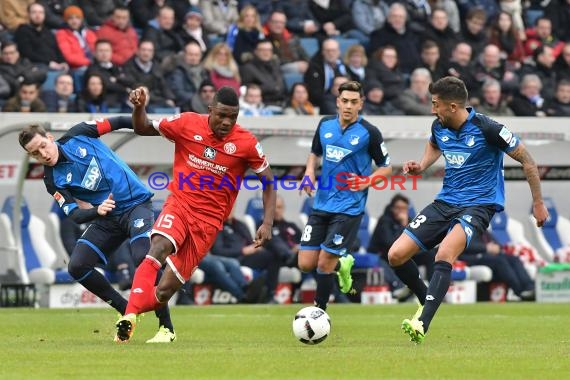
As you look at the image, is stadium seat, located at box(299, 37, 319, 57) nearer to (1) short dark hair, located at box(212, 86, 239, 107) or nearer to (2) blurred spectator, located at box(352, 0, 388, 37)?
(2) blurred spectator, located at box(352, 0, 388, 37)

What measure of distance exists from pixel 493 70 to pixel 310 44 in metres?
3.39

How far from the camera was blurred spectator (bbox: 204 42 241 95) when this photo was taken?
2180 centimetres

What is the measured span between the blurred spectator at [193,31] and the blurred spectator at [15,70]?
3035 millimetres

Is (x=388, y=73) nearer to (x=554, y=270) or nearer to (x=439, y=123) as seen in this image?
(x=554, y=270)

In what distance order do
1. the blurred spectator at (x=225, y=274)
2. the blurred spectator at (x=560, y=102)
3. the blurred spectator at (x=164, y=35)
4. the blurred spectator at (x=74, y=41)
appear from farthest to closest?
the blurred spectator at (x=560, y=102) → the blurred spectator at (x=164, y=35) → the blurred spectator at (x=74, y=41) → the blurred spectator at (x=225, y=274)

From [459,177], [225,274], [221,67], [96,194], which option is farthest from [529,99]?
[96,194]

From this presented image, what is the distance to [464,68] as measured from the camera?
81.5 feet

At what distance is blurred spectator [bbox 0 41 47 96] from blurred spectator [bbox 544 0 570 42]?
11681 millimetres

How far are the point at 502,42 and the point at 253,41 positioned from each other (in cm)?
586

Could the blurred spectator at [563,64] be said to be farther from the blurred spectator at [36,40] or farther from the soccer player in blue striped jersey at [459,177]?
the soccer player in blue striped jersey at [459,177]

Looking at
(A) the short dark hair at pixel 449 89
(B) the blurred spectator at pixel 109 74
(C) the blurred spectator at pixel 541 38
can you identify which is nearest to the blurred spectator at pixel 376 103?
(B) the blurred spectator at pixel 109 74

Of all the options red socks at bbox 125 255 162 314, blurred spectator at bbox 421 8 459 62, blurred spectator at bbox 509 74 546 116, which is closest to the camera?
red socks at bbox 125 255 162 314

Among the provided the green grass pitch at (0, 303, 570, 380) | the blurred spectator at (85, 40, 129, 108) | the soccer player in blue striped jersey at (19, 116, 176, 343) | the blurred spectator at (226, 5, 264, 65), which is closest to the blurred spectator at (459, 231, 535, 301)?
the blurred spectator at (226, 5, 264, 65)

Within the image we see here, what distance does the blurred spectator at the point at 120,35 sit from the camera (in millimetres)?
21828
